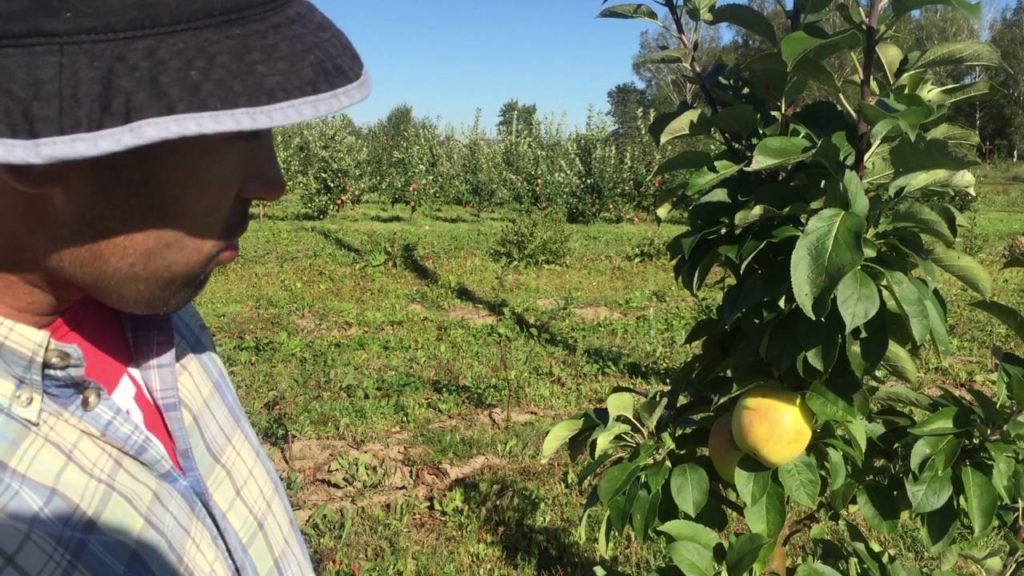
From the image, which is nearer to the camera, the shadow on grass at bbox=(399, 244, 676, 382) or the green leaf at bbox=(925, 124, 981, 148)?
the green leaf at bbox=(925, 124, 981, 148)

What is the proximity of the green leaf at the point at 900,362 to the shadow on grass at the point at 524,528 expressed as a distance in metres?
1.84

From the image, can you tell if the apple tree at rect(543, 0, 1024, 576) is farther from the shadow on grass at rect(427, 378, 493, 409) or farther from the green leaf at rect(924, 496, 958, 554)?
the shadow on grass at rect(427, 378, 493, 409)

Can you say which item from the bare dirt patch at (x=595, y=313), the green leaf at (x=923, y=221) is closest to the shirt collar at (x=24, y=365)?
the green leaf at (x=923, y=221)

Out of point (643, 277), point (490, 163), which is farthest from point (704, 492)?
point (490, 163)

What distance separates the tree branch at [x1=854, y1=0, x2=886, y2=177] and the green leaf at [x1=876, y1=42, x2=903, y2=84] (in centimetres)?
2

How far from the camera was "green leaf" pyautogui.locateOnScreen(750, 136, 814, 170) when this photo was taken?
114 cm

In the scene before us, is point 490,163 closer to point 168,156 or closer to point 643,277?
point 643,277

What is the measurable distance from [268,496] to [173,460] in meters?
0.26

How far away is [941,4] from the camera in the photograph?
1.03 metres

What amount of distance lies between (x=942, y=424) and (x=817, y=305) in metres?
0.45

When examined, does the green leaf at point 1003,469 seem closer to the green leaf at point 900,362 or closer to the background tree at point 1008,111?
the green leaf at point 900,362

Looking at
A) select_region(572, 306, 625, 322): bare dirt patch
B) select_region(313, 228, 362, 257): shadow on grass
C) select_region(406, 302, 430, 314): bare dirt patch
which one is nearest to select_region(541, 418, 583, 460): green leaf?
select_region(572, 306, 625, 322): bare dirt patch

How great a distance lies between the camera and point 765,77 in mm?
1244

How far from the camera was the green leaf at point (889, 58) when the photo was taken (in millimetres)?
1264
